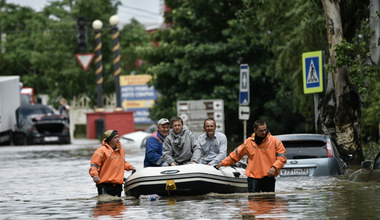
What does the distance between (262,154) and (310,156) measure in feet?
13.0

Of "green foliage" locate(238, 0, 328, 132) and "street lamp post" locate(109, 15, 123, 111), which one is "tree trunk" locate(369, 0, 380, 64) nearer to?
"green foliage" locate(238, 0, 328, 132)

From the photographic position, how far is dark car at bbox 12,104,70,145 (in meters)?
46.2

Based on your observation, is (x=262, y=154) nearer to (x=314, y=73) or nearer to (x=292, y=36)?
(x=314, y=73)

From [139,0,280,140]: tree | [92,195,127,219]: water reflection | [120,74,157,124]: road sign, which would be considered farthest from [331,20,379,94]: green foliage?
[120,74,157,124]: road sign

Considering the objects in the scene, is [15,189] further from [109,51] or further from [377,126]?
[109,51]

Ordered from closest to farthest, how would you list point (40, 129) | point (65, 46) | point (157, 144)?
1. point (157, 144)
2. point (40, 129)
3. point (65, 46)

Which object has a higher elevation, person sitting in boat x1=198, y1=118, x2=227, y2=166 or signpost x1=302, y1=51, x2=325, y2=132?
signpost x1=302, y1=51, x2=325, y2=132

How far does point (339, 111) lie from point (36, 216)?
12.6 metres

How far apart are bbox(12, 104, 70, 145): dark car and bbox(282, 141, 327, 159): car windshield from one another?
95.1ft

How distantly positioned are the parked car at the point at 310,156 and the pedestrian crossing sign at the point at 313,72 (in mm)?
4562

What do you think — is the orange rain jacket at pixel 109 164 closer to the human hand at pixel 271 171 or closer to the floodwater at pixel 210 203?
the floodwater at pixel 210 203

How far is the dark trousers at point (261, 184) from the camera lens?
1476 centimetres

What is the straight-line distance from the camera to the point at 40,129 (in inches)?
1836

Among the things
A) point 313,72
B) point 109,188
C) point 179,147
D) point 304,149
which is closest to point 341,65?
point 313,72
